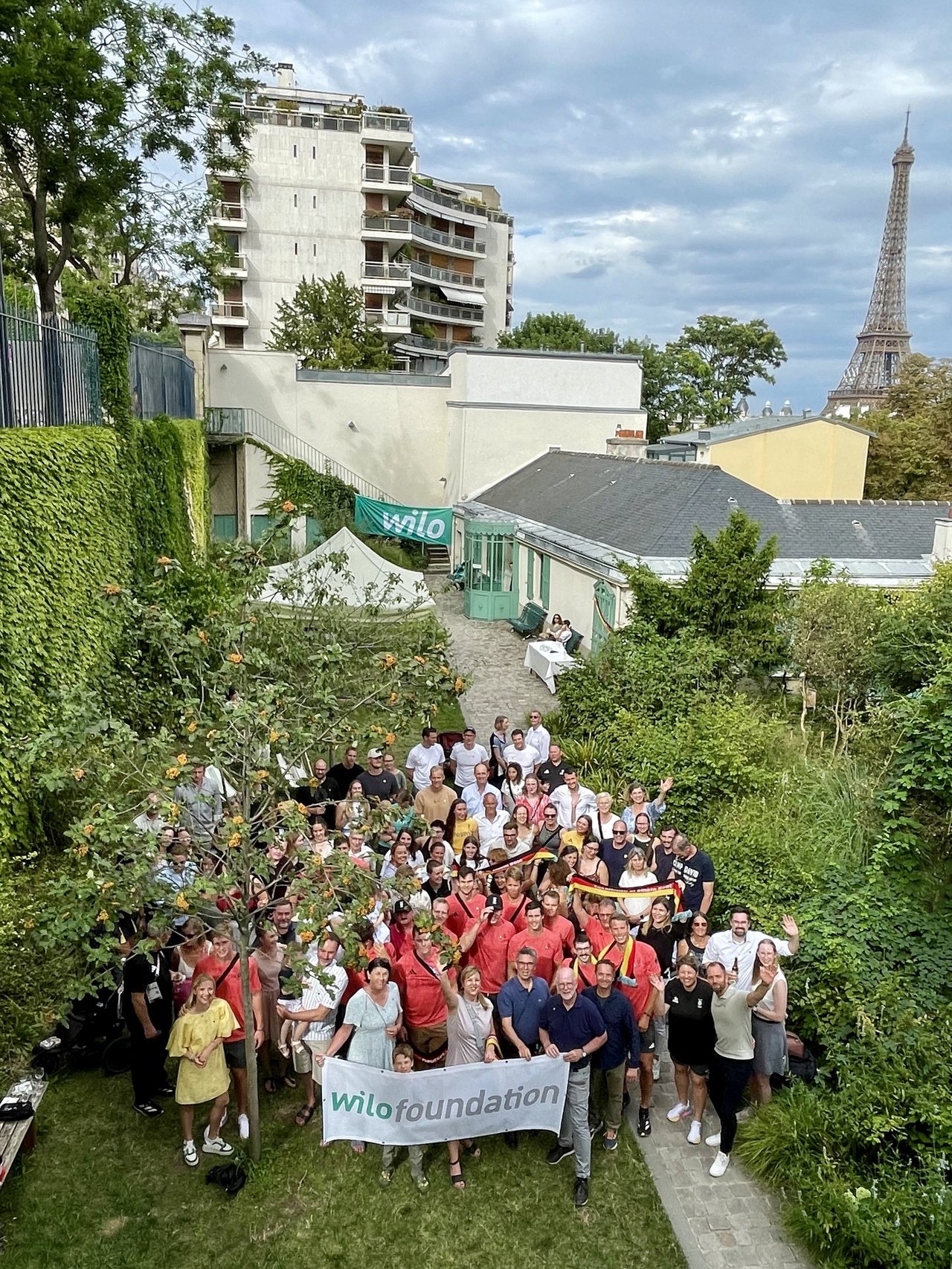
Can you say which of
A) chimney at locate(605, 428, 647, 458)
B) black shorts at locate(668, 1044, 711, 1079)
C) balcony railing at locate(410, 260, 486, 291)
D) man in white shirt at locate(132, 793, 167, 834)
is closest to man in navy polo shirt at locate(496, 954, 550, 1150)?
black shorts at locate(668, 1044, 711, 1079)

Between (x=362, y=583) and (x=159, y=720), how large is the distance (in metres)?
10.2

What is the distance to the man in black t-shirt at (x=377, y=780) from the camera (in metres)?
10.3

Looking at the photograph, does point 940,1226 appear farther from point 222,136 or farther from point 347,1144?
point 222,136

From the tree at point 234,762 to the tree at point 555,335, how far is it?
55968 mm

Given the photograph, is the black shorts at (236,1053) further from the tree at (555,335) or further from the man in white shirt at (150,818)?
the tree at (555,335)

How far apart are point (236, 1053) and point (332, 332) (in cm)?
3753

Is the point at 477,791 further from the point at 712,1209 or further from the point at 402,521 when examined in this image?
the point at 402,521

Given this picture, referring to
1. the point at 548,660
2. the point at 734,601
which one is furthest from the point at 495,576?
the point at 734,601

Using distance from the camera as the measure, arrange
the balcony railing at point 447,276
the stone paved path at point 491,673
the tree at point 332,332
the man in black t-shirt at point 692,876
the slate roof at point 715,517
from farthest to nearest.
Answer: the balcony railing at point 447,276 < the tree at point 332,332 < the slate roof at point 715,517 < the stone paved path at point 491,673 < the man in black t-shirt at point 692,876

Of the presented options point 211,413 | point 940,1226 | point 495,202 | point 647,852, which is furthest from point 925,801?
point 495,202

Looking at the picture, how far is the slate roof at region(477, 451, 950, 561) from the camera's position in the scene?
19.0 m

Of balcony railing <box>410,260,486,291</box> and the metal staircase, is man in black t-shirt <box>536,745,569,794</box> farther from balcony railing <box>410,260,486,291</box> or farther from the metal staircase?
balcony railing <box>410,260,486,291</box>

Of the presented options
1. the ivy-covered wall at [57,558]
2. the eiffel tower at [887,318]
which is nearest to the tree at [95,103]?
the ivy-covered wall at [57,558]

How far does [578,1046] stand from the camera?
6.45 meters
